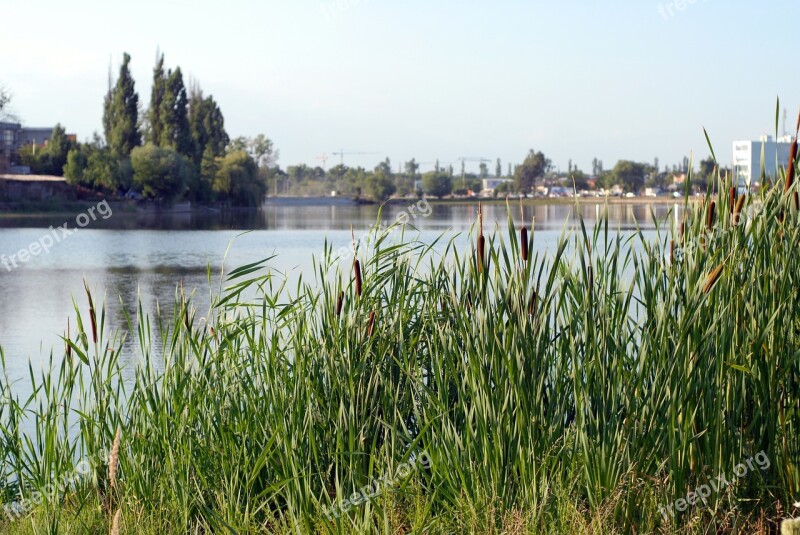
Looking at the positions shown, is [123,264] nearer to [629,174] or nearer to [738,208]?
[738,208]

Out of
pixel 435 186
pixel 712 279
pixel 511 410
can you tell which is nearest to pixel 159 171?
pixel 511 410

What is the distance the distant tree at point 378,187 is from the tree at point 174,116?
5458 centimetres

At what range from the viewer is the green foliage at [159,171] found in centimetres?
6116

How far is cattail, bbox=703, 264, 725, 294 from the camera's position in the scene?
11.0ft

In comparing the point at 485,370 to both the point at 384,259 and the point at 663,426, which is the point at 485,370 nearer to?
the point at 663,426

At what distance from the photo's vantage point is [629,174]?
119500mm

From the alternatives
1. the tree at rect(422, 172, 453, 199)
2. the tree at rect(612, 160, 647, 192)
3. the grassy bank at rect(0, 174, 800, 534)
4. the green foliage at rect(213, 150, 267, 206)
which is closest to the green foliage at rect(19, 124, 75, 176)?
the green foliage at rect(213, 150, 267, 206)

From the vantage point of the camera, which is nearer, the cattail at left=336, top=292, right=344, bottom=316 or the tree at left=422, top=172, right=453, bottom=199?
the cattail at left=336, top=292, right=344, bottom=316

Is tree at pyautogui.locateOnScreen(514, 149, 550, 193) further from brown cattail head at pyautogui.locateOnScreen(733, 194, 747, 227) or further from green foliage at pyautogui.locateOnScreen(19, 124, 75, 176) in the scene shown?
brown cattail head at pyautogui.locateOnScreen(733, 194, 747, 227)

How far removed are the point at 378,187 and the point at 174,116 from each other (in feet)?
188

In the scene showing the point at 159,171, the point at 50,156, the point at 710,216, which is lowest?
the point at 710,216

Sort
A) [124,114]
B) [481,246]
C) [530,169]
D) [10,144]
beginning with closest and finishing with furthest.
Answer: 1. [481,246]
2. [124,114]
3. [10,144]
4. [530,169]

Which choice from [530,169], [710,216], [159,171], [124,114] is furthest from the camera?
[530,169]

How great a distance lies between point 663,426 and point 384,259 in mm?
1579
